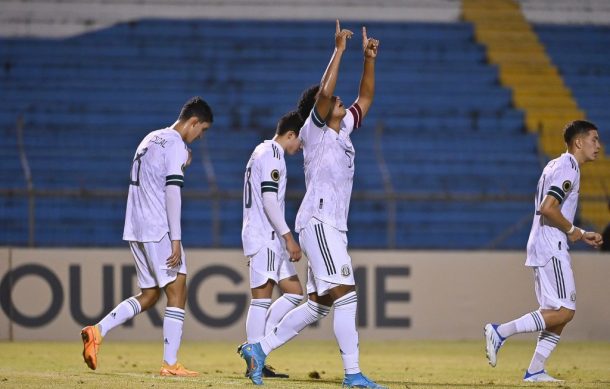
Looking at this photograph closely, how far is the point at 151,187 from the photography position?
353 inches

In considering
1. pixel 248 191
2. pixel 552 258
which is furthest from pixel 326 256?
pixel 552 258

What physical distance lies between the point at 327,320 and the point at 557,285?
17.5 ft

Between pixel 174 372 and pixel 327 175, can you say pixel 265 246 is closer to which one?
pixel 174 372

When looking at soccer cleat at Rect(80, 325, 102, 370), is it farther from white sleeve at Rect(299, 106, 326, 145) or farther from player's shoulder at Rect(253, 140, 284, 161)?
white sleeve at Rect(299, 106, 326, 145)

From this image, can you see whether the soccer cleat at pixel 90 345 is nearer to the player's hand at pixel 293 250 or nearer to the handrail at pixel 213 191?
the player's hand at pixel 293 250

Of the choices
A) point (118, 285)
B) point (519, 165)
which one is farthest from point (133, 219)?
point (519, 165)

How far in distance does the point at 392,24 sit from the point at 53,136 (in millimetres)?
7402

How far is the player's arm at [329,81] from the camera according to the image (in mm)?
7594

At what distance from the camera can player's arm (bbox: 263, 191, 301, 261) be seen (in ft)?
27.3

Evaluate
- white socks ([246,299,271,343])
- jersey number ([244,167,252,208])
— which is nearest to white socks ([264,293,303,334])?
white socks ([246,299,271,343])

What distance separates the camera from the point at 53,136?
16625 millimetres

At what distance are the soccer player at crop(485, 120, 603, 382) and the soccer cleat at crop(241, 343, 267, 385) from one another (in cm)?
186

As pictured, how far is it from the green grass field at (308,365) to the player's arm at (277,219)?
96cm

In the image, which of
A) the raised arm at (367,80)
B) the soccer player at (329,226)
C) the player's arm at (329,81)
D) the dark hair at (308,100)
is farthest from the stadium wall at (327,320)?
the player's arm at (329,81)
